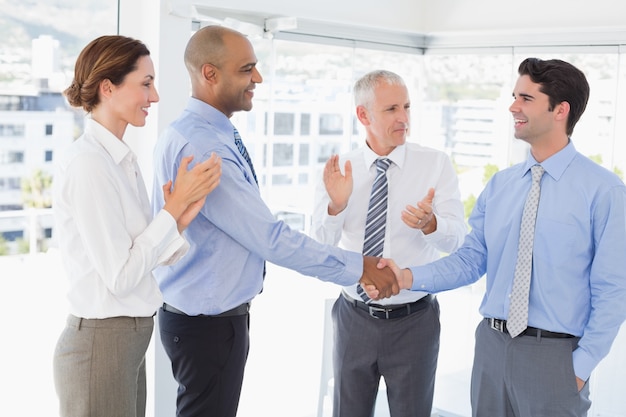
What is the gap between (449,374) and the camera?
420 centimetres

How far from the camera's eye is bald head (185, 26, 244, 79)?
247 centimetres

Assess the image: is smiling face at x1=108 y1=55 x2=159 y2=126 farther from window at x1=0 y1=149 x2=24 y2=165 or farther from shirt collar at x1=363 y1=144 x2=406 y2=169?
window at x1=0 y1=149 x2=24 y2=165

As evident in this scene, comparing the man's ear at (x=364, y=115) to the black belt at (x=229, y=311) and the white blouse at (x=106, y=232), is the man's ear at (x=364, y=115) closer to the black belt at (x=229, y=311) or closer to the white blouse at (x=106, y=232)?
the black belt at (x=229, y=311)

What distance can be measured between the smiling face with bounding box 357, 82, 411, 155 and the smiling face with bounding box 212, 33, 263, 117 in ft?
1.79

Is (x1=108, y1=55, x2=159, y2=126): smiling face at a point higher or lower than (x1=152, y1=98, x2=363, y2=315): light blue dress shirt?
higher

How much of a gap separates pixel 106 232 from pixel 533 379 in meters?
1.30

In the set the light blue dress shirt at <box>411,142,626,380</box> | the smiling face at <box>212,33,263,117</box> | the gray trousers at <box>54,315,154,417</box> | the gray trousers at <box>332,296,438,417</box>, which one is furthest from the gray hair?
the gray trousers at <box>54,315,154,417</box>

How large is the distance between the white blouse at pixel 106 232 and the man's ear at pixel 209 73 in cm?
42

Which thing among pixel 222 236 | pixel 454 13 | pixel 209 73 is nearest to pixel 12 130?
pixel 209 73

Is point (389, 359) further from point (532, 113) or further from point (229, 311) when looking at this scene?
point (532, 113)

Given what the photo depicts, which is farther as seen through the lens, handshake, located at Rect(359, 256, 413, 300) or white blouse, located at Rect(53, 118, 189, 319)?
handshake, located at Rect(359, 256, 413, 300)

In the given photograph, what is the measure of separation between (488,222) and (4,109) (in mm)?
1965

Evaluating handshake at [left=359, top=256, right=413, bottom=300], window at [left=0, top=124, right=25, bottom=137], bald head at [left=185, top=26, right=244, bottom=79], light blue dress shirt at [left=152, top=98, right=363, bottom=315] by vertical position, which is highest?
bald head at [left=185, top=26, right=244, bottom=79]

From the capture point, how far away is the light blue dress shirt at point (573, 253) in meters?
2.26
